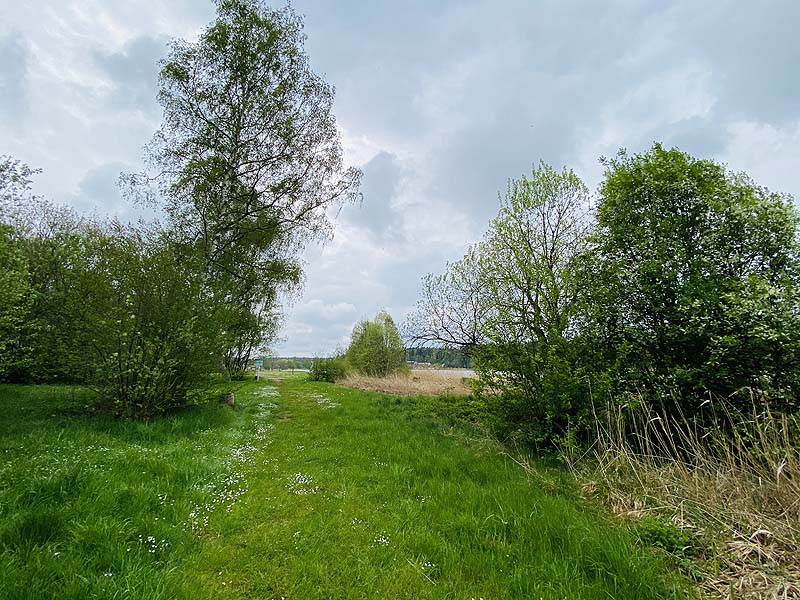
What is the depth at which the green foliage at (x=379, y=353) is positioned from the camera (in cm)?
2958

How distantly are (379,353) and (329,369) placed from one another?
542cm

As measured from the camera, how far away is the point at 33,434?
626 cm

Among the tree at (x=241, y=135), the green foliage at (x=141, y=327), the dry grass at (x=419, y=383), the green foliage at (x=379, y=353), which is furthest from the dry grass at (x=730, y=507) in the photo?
the green foliage at (x=379, y=353)

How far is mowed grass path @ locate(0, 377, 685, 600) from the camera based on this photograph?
2.86 meters

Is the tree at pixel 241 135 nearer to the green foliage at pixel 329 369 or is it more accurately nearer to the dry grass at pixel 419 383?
the dry grass at pixel 419 383

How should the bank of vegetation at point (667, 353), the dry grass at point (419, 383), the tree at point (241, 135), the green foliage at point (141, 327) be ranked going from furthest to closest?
the dry grass at point (419, 383), the tree at point (241, 135), the green foliage at point (141, 327), the bank of vegetation at point (667, 353)

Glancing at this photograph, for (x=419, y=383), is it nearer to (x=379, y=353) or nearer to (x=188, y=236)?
(x=379, y=353)

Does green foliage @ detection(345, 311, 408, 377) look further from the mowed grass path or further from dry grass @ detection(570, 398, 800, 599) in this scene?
dry grass @ detection(570, 398, 800, 599)

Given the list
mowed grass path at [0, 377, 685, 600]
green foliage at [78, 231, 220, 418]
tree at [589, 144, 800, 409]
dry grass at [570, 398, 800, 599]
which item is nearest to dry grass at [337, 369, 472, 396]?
tree at [589, 144, 800, 409]

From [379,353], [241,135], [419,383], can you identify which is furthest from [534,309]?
[379,353]

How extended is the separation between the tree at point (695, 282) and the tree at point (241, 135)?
1037 cm

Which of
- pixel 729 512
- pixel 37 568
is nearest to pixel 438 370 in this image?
pixel 729 512

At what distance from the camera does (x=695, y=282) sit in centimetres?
633

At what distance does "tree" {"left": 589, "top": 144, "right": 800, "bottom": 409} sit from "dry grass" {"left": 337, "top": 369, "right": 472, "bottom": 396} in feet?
37.8
